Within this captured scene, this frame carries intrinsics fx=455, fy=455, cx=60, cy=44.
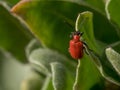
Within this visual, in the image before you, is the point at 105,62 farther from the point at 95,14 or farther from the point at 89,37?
the point at 95,14

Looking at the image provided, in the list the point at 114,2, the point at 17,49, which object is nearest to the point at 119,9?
the point at 114,2

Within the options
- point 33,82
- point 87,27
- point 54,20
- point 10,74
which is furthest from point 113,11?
point 10,74

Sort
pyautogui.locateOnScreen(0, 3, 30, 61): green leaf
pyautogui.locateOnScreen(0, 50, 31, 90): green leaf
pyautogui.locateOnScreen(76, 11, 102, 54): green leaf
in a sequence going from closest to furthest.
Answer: pyautogui.locateOnScreen(76, 11, 102, 54): green leaf, pyautogui.locateOnScreen(0, 3, 30, 61): green leaf, pyautogui.locateOnScreen(0, 50, 31, 90): green leaf

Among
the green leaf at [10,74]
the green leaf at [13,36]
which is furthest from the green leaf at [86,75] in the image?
the green leaf at [10,74]

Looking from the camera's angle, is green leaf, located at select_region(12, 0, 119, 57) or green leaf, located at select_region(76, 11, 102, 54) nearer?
green leaf, located at select_region(76, 11, 102, 54)

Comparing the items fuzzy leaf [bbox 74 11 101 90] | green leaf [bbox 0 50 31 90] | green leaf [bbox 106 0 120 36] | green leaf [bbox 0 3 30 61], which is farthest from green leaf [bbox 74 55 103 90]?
green leaf [bbox 0 50 31 90]

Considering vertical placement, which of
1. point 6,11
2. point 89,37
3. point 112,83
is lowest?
point 112,83

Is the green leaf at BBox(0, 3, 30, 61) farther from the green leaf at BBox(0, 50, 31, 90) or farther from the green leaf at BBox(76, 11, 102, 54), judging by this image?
the green leaf at BBox(0, 50, 31, 90)
